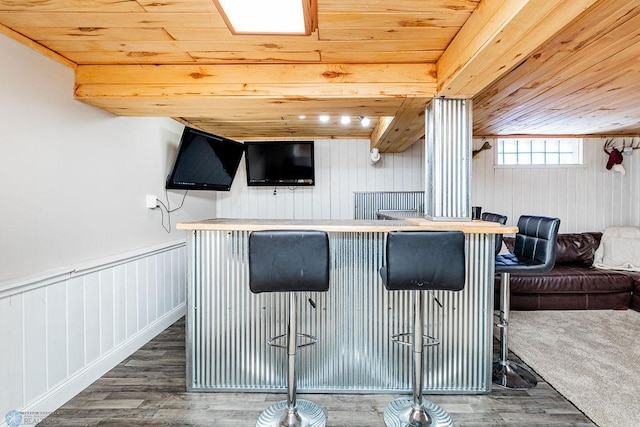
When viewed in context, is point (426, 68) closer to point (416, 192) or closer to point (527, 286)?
point (416, 192)

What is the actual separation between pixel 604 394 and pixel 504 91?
2.20 metres

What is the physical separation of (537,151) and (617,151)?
930 mm

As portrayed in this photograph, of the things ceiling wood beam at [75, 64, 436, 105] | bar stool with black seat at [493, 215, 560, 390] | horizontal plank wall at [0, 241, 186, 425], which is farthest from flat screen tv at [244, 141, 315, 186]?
bar stool with black seat at [493, 215, 560, 390]

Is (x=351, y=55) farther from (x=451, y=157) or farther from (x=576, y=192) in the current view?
(x=576, y=192)

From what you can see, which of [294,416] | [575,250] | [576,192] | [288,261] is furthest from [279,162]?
[576,192]

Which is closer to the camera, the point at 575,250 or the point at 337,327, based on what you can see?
the point at 337,327

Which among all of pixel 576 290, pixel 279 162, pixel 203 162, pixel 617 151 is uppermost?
pixel 617 151

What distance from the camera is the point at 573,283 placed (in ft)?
11.1

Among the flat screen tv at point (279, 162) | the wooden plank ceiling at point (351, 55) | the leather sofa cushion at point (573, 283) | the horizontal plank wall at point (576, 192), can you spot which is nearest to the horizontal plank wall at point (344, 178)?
the flat screen tv at point (279, 162)

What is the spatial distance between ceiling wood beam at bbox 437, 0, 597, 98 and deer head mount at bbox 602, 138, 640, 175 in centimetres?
Result: 360

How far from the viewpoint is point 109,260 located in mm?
2293

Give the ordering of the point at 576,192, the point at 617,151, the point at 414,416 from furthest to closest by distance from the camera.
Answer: the point at 576,192 → the point at 617,151 → the point at 414,416

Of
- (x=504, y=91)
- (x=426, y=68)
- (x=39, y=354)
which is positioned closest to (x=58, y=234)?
(x=39, y=354)

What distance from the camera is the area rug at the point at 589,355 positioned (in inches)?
75.0
